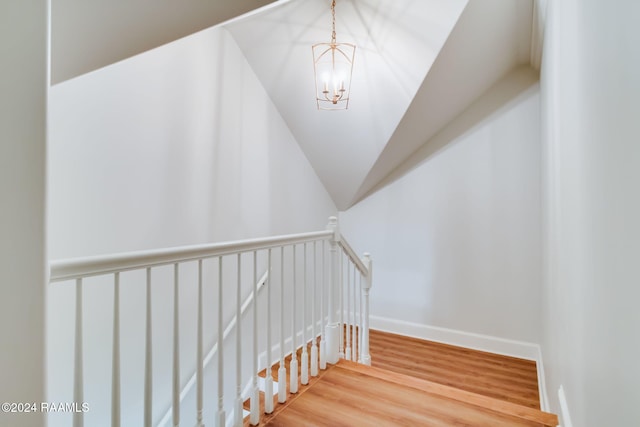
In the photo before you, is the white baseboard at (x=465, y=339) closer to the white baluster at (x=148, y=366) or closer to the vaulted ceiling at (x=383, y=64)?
the vaulted ceiling at (x=383, y=64)

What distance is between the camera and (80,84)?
76.0 inches

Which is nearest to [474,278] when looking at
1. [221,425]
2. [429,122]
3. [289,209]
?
[429,122]

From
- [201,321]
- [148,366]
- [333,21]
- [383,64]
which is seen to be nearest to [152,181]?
[201,321]

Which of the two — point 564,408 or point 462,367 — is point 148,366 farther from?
point 462,367

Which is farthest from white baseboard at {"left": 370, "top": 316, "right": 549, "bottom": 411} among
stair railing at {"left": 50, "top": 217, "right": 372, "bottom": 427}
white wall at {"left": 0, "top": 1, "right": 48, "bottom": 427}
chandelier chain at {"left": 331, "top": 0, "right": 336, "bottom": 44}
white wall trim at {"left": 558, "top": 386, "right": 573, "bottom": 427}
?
white wall at {"left": 0, "top": 1, "right": 48, "bottom": 427}

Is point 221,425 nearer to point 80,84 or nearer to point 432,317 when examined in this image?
point 80,84

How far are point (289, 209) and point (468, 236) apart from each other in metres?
1.95

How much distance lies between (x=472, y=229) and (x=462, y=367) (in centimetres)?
138

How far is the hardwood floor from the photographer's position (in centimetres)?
287

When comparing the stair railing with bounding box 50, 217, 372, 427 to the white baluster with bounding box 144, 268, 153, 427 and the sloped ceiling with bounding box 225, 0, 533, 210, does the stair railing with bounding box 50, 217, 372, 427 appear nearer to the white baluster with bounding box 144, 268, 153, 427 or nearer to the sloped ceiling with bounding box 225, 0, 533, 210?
the white baluster with bounding box 144, 268, 153, 427

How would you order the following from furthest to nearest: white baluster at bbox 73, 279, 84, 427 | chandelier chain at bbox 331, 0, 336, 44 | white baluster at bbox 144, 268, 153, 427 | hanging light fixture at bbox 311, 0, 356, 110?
hanging light fixture at bbox 311, 0, 356, 110 < chandelier chain at bbox 331, 0, 336, 44 < white baluster at bbox 144, 268, 153, 427 < white baluster at bbox 73, 279, 84, 427

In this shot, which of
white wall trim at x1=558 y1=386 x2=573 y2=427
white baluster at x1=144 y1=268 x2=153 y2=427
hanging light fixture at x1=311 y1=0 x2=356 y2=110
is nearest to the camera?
white baluster at x1=144 y1=268 x2=153 y2=427

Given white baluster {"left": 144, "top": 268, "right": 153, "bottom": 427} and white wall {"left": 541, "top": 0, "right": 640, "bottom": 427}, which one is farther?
white baluster {"left": 144, "top": 268, "right": 153, "bottom": 427}

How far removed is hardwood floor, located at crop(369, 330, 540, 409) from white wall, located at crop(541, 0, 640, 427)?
1.45m
